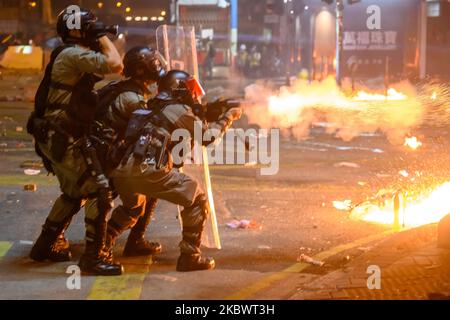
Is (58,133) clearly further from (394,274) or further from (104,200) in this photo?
(394,274)

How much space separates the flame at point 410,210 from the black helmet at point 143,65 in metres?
3.06

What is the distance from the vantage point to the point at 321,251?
298 inches

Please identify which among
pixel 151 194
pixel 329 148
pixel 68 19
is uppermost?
pixel 68 19

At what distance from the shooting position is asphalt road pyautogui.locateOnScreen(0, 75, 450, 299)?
20.2ft

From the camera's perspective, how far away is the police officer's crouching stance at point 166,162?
20.4 feet

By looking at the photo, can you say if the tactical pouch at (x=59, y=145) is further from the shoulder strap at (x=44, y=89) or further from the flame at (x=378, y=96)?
the flame at (x=378, y=96)

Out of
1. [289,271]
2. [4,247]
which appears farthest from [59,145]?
[289,271]

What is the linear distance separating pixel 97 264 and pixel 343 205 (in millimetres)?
3979

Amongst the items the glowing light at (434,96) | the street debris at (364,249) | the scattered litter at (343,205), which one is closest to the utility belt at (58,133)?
the street debris at (364,249)

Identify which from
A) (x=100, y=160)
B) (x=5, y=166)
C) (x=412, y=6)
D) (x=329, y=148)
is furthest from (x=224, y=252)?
(x=412, y=6)

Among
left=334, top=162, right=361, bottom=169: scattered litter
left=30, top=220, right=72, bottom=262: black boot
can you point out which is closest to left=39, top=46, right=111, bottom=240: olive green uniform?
left=30, top=220, right=72, bottom=262: black boot

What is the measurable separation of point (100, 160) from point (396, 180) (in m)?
5.80

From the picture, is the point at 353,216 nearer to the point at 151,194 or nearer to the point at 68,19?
the point at 151,194

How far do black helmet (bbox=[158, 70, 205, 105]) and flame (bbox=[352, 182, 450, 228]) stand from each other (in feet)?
9.45
